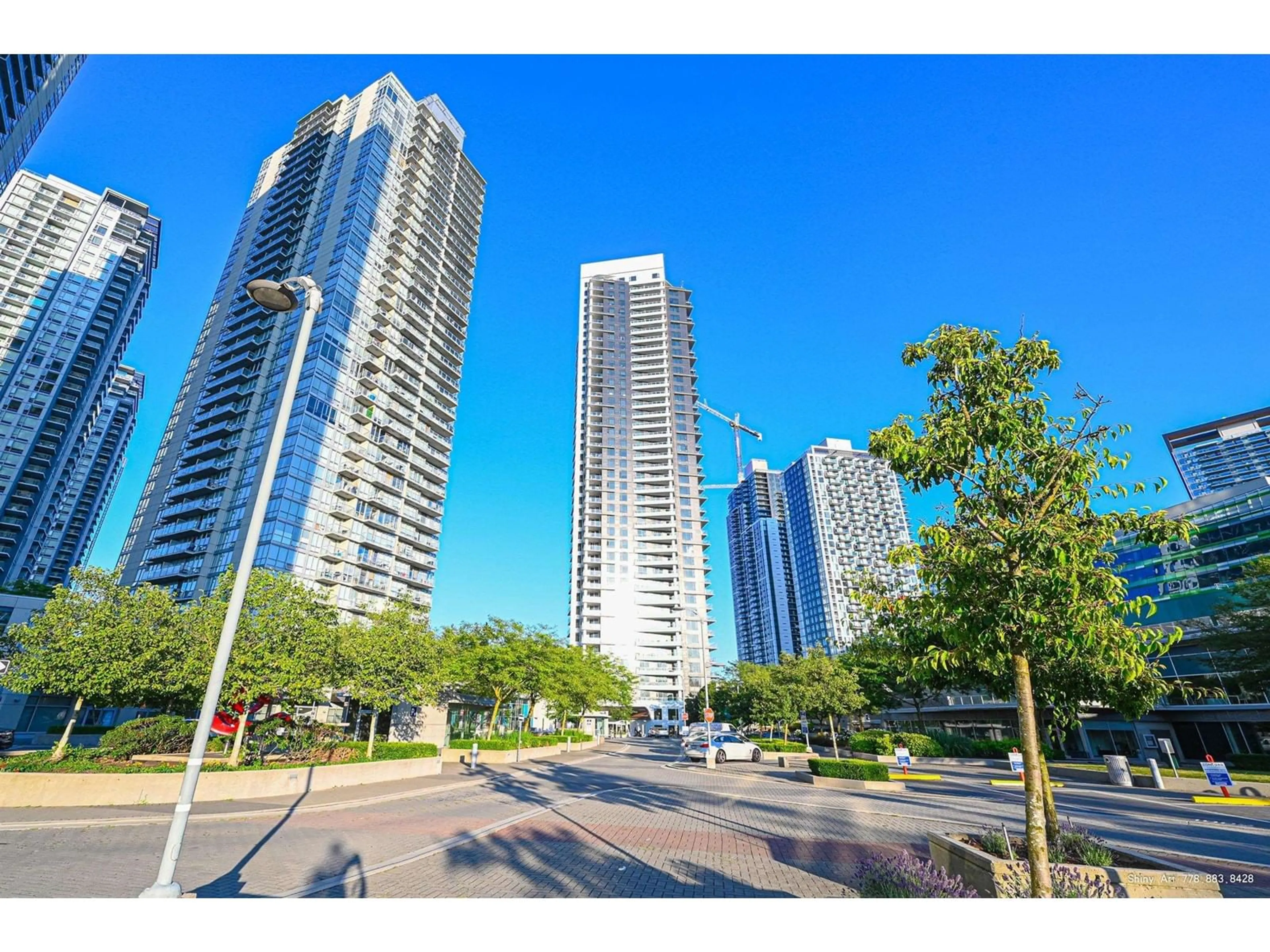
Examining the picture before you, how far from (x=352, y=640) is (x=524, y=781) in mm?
8881

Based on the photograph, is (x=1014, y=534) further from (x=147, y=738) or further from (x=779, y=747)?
(x=779, y=747)

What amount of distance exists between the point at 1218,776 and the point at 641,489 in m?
88.4

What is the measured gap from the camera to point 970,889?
6.43 metres

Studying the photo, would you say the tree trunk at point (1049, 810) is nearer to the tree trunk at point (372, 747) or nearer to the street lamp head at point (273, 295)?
the street lamp head at point (273, 295)

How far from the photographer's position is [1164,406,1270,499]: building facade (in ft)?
404

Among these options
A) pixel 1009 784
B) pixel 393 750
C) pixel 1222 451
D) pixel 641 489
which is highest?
pixel 1222 451

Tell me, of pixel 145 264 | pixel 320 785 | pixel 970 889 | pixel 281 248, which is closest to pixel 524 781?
pixel 320 785

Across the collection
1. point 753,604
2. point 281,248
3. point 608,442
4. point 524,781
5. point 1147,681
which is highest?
point 281,248

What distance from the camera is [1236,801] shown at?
18.5 metres

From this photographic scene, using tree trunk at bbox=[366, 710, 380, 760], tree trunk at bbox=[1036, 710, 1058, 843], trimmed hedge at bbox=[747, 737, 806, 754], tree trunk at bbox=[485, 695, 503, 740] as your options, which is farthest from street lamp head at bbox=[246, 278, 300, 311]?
trimmed hedge at bbox=[747, 737, 806, 754]

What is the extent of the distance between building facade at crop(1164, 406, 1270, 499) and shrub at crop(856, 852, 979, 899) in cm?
16298

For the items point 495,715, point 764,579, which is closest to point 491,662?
point 495,715

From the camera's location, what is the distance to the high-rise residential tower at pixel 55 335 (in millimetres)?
85438

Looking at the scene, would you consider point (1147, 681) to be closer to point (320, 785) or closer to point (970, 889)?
point (970, 889)
